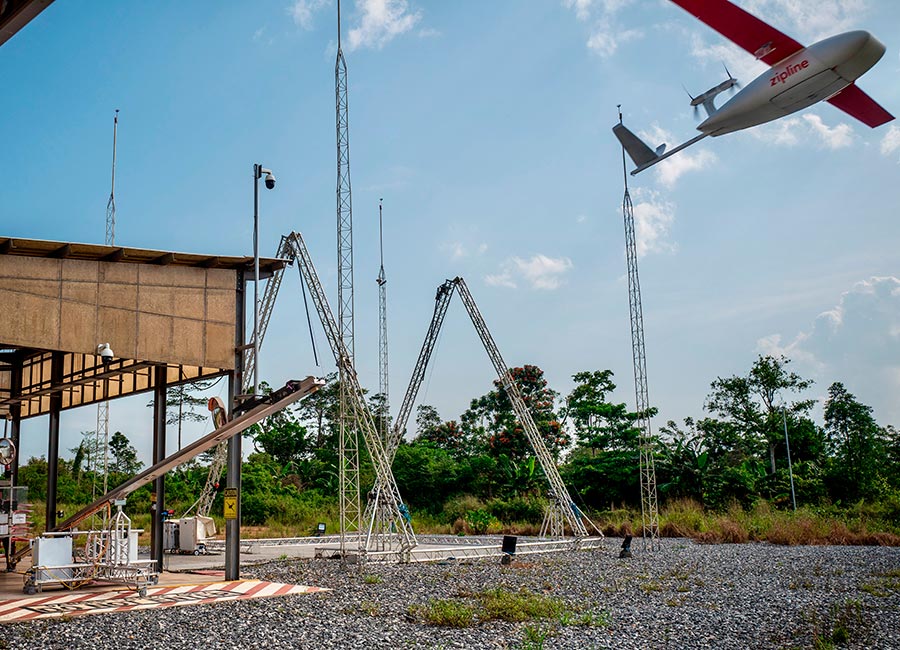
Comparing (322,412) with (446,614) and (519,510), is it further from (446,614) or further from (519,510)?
(446,614)

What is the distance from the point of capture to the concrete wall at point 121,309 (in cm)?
1440

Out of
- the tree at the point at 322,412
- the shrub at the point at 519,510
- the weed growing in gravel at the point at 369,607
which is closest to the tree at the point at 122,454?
the tree at the point at 322,412

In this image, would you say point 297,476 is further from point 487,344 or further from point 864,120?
point 864,120

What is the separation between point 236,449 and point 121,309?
11.5 feet

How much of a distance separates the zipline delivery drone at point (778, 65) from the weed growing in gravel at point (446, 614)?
28.6ft

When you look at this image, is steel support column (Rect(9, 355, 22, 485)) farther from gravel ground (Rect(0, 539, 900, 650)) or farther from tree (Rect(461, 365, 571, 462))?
tree (Rect(461, 365, 571, 462))

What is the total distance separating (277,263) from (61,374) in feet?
18.4

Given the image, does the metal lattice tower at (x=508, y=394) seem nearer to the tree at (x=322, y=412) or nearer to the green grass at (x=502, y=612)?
the green grass at (x=502, y=612)

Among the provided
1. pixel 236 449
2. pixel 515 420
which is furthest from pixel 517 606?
pixel 515 420

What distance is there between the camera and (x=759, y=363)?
49.4m

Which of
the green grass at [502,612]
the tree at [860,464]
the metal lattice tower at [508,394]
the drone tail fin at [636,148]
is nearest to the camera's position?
the green grass at [502,612]

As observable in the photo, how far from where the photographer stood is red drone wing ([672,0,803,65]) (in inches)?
456

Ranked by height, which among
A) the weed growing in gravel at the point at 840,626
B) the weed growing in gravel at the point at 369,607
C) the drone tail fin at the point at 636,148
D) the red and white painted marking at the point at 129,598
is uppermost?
the drone tail fin at the point at 636,148

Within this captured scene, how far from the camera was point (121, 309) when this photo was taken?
51.4 ft
